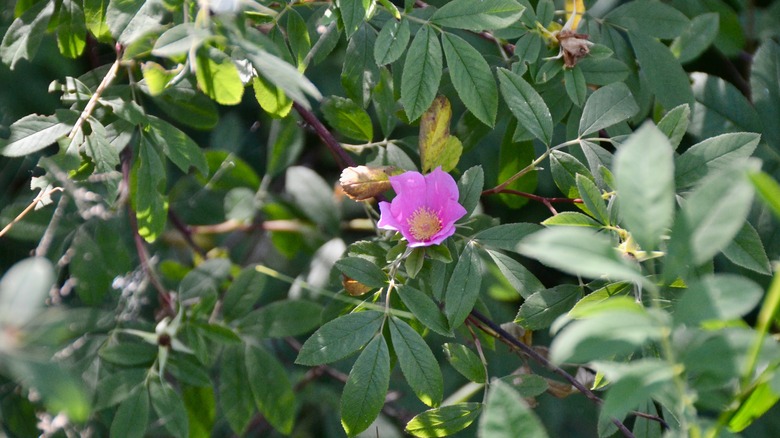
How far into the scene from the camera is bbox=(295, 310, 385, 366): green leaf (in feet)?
2.52

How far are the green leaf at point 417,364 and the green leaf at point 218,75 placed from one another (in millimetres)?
283

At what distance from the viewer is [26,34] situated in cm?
92

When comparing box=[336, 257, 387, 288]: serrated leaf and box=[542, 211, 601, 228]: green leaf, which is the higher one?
box=[542, 211, 601, 228]: green leaf

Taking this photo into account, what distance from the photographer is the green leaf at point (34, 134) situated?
0.81 m

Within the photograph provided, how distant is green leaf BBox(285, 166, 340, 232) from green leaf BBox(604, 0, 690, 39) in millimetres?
546

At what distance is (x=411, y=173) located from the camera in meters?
0.82

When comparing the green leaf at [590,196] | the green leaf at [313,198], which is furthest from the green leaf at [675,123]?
the green leaf at [313,198]

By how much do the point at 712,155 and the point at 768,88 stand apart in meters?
0.41

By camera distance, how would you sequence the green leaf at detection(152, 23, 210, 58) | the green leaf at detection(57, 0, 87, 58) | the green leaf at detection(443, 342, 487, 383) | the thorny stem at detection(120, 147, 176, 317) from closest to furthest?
the green leaf at detection(152, 23, 210, 58) → the green leaf at detection(443, 342, 487, 383) → the green leaf at detection(57, 0, 87, 58) → the thorny stem at detection(120, 147, 176, 317)

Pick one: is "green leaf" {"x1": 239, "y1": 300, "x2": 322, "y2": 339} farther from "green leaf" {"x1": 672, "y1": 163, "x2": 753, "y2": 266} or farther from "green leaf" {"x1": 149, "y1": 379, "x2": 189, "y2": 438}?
"green leaf" {"x1": 672, "y1": 163, "x2": 753, "y2": 266}

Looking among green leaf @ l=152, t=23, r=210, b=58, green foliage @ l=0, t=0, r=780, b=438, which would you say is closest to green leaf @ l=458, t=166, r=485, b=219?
green foliage @ l=0, t=0, r=780, b=438

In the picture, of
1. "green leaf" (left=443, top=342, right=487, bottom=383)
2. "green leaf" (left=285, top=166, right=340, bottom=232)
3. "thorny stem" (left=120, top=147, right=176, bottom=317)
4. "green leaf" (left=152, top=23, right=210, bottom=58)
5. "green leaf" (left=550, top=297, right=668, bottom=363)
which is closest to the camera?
"green leaf" (left=550, top=297, right=668, bottom=363)

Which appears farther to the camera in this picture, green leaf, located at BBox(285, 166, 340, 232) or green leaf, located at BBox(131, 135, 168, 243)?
green leaf, located at BBox(285, 166, 340, 232)

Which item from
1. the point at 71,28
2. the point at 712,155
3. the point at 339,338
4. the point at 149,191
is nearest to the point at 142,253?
the point at 149,191
